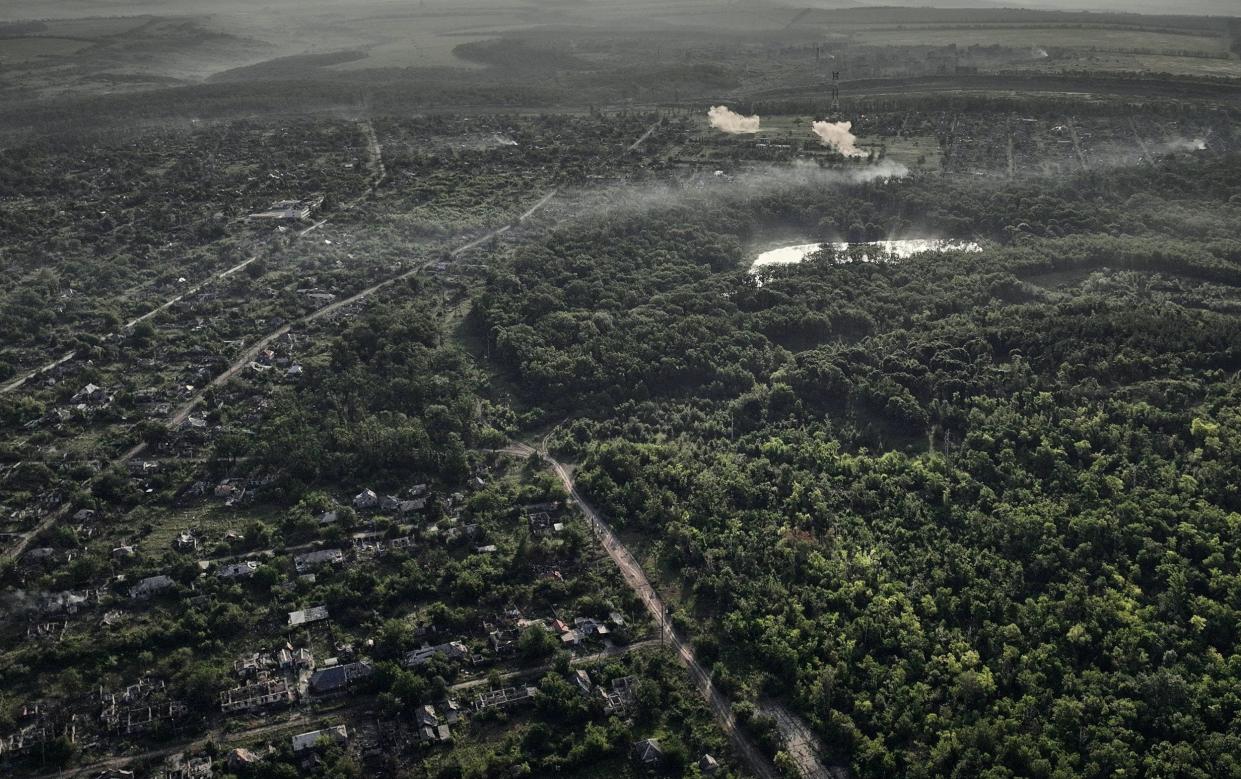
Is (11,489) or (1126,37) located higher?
(1126,37)

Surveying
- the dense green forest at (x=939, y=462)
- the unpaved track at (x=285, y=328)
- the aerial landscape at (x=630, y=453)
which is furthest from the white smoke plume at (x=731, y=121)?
the dense green forest at (x=939, y=462)

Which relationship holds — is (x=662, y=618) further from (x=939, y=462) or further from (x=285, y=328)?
(x=285, y=328)

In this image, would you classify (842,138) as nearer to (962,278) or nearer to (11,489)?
(962,278)

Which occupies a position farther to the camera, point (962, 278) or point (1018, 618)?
point (962, 278)

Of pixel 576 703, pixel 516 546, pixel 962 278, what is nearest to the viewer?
pixel 576 703

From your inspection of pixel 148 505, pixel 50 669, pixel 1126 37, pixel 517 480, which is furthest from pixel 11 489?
pixel 1126 37

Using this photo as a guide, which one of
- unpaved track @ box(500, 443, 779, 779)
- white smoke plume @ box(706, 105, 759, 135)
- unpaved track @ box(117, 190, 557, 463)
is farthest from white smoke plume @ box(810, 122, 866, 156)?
unpaved track @ box(500, 443, 779, 779)

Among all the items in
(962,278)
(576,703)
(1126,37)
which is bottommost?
(576,703)

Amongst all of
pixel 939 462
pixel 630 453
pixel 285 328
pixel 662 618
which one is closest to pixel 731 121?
pixel 285 328
